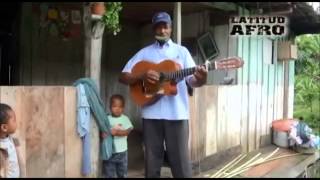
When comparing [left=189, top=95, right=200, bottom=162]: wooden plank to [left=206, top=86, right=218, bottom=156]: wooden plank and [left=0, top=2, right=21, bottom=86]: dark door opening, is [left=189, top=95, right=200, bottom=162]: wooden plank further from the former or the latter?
[left=0, top=2, right=21, bottom=86]: dark door opening

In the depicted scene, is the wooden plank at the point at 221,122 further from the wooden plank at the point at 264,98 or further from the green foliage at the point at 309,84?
the green foliage at the point at 309,84

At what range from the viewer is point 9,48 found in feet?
25.5

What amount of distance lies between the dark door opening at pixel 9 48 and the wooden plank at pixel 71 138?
323 centimetres

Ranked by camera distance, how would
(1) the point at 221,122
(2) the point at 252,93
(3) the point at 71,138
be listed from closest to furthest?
(3) the point at 71,138
(1) the point at 221,122
(2) the point at 252,93

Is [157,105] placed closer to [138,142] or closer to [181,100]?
[181,100]

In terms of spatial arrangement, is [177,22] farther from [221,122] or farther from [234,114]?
[234,114]

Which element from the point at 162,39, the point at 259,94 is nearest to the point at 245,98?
the point at 259,94

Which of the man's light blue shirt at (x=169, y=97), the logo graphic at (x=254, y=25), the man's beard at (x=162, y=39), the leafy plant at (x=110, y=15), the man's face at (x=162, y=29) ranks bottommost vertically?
the man's light blue shirt at (x=169, y=97)

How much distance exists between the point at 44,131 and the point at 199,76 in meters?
1.50

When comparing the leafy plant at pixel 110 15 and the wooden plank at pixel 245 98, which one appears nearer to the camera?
the leafy plant at pixel 110 15

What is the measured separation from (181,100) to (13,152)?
4.87ft

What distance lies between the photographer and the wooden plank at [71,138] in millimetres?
4762

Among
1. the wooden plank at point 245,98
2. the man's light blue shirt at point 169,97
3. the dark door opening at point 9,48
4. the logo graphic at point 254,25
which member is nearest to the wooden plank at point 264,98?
the wooden plank at point 245,98

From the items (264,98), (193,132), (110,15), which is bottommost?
(193,132)
